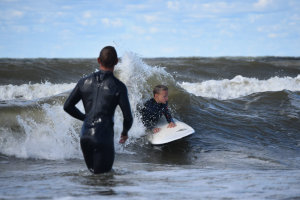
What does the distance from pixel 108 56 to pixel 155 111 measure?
358cm

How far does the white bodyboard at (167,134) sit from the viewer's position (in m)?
7.81

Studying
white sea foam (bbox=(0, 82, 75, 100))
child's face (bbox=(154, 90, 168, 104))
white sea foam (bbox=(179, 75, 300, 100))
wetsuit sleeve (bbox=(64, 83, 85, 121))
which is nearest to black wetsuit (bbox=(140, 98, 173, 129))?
child's face (bbox=(154, 90, 168, 104))

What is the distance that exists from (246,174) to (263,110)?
674 centimetres

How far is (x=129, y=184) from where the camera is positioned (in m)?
4.43

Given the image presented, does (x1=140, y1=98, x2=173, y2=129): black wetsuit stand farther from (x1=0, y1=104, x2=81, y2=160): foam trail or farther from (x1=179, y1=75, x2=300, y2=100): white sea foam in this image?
(x1=179, y1=75, x2=300, y2=100): white sea foam

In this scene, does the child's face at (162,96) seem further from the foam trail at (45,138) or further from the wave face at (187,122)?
the foam trail at (45,138)

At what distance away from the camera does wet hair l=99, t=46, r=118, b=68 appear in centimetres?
449

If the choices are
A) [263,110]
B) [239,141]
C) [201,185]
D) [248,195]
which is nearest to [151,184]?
[201,185]

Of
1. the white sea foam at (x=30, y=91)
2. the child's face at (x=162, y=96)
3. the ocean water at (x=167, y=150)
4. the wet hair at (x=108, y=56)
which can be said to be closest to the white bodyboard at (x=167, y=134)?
the ocean water at (x=167, y=150)

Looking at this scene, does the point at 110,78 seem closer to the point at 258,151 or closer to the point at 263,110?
the point at 258,151

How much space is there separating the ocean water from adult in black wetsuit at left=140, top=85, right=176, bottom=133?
335 millimetres

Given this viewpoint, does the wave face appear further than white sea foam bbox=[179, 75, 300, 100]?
No

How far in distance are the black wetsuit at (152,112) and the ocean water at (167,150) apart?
33 cm

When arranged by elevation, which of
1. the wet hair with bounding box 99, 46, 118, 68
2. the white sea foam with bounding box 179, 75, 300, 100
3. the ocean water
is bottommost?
the ocean water
